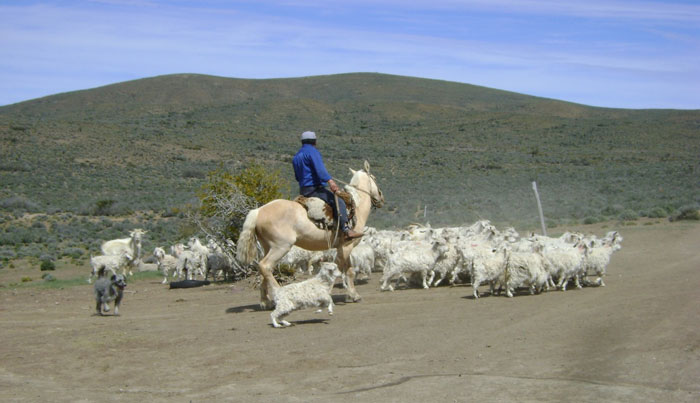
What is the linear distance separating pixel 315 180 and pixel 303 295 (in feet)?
9.62

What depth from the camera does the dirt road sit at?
8.16 m

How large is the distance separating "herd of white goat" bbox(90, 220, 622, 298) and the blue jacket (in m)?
2.84

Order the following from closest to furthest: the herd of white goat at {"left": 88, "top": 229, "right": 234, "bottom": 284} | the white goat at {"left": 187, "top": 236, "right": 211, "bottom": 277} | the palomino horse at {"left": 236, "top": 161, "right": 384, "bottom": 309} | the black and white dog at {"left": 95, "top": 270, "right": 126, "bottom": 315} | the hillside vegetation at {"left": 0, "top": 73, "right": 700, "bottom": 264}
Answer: the palomino horse at {"left": 236, "top": 161, "right": 384, "bottom": 309}, the black and white dog at {"left": 95, "top": 270, "right": 126, "bottom": 315}, the herd of white goat at {"left": 88, "top": 229, "right": 234, "bottom": 284}, the white goat at {"left": 187, "top": 236, "right": 211, "bottom": 277}, the hillside vegetation at {"left": 0, "top": 73, "right": 700, "bottom": 264}

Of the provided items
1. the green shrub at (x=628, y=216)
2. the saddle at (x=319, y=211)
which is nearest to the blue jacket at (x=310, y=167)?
the saddle at (x=319, y=211)

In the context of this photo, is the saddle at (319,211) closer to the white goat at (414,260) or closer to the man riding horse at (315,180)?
the man riding horse at (315,180)

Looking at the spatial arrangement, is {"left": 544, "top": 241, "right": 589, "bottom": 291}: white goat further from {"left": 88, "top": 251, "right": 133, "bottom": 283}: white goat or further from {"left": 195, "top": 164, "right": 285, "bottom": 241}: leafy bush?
{"left": 88, "top": 251, "right": 133, "bottom": 283}: white goat

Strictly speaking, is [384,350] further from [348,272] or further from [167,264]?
[167,264]

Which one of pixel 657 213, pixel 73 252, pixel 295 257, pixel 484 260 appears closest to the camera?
pixel 484 260

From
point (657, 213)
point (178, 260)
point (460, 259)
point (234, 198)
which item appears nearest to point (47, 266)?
point (178, 260)

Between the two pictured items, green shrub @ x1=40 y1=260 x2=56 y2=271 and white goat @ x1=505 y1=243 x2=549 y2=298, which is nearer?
white goat @ x1=505 y1=243 x2=549 y2=298

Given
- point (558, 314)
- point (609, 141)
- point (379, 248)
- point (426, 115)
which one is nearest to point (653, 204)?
point (379, 248)

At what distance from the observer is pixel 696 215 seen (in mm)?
30781

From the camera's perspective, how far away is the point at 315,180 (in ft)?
47.3

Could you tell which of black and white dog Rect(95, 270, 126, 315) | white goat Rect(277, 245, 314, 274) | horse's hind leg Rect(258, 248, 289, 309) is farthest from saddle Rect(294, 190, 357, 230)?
white goat Rect(277, 245, 314, 274)
